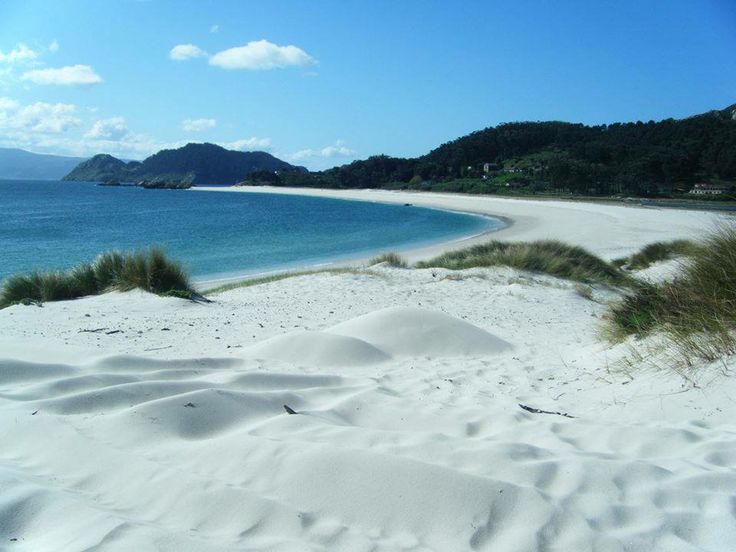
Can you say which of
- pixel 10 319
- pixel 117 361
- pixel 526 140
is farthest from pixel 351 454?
pixel 526 140

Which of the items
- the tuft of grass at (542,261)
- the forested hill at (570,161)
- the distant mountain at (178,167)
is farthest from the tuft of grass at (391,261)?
the distant mountain at (178,167)

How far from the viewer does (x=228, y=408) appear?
372 cm

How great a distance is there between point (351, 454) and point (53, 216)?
55.6m

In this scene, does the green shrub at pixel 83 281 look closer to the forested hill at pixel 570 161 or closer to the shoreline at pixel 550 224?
the shoreline at pixel 550 224

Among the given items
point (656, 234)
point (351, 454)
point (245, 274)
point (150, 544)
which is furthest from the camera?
point (656, 234)

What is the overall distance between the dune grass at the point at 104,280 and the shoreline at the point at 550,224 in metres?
5.94

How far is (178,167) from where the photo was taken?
586 feet

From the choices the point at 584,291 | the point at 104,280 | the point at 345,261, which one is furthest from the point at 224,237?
the point at 584,291

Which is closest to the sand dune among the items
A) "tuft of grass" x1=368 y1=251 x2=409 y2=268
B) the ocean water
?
"tuft of grass" x1=368 y1=251 x2=409 y2=268

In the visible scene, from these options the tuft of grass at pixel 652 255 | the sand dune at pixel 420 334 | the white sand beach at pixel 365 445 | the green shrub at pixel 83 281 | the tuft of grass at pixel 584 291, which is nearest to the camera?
the white sand beach at pixel 365 445

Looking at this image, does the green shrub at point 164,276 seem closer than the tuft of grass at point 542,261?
Yes

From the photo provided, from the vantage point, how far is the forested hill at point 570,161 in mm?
49781

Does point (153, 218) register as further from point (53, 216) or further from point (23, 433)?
point (23, 433)

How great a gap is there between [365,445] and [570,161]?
75.4 metres
